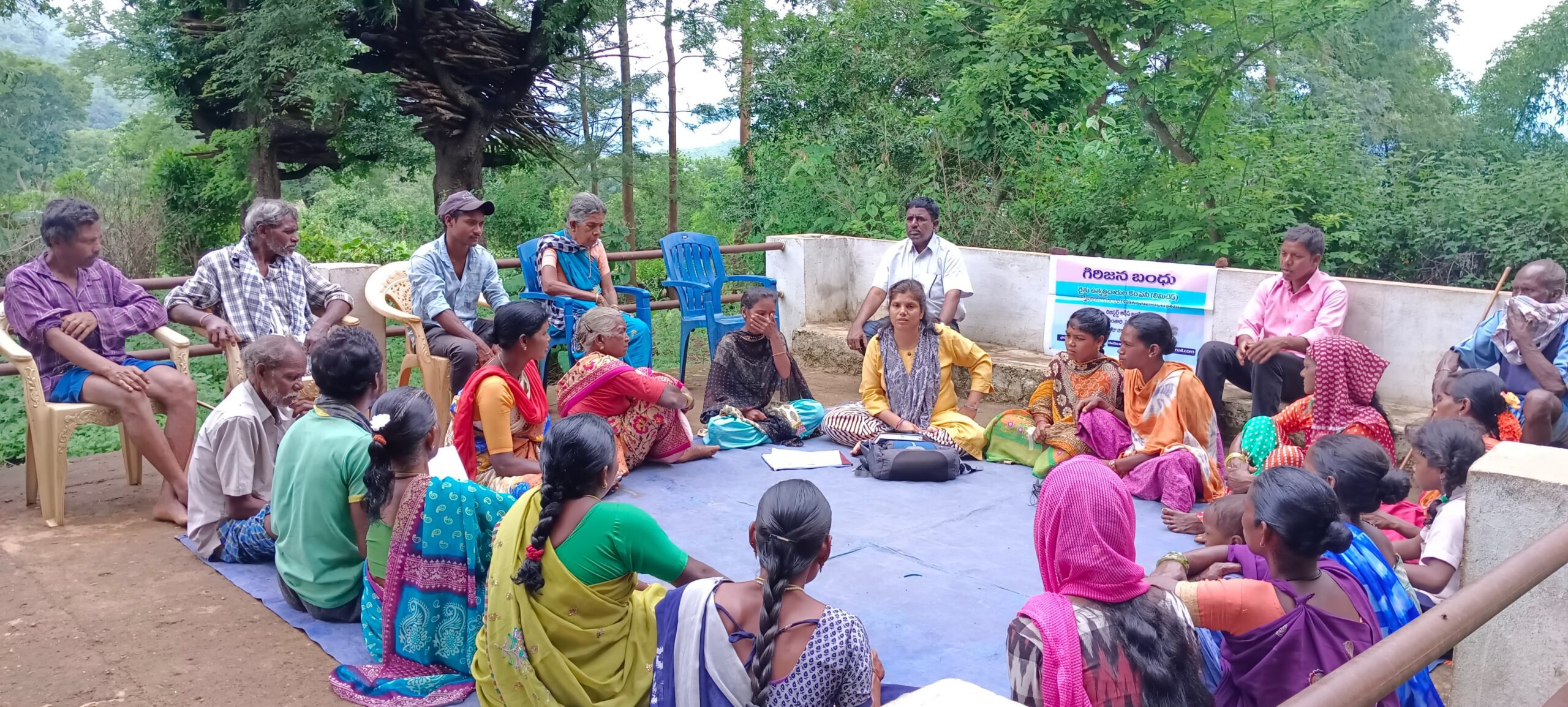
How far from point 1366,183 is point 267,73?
10.8 m

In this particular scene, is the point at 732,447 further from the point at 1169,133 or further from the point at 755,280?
the point at 1169,133

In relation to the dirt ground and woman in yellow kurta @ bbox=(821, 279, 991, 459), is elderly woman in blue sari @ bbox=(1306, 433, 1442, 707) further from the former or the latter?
woman in yellow kurta @ bbox=(821, 279, 991, 459)

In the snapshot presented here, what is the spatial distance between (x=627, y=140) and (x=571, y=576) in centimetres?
1393

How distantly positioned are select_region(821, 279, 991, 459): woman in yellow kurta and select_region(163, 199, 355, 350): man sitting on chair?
108 inches

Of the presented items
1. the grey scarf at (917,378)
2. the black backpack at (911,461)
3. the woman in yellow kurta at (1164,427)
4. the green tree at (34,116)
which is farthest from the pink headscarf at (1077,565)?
the green tree at (34,116)

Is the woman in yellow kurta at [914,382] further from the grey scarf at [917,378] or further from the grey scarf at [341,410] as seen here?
the grey scarf at [341,410]

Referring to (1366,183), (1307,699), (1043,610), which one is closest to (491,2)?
(1366,183)

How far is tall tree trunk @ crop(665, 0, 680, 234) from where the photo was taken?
50.6ft

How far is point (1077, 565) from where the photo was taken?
232cm

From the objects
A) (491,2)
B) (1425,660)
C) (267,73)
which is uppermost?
(491,2)

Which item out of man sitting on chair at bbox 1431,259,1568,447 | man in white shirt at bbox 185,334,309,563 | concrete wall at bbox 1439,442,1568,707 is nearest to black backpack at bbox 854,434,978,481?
man sitting on chair at bbox 1431,259,1568,447

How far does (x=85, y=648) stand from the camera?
11.9 feet

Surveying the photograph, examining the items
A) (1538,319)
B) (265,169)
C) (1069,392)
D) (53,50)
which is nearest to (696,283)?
(1069,392)

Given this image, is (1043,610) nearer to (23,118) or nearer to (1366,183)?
(1366,183)
